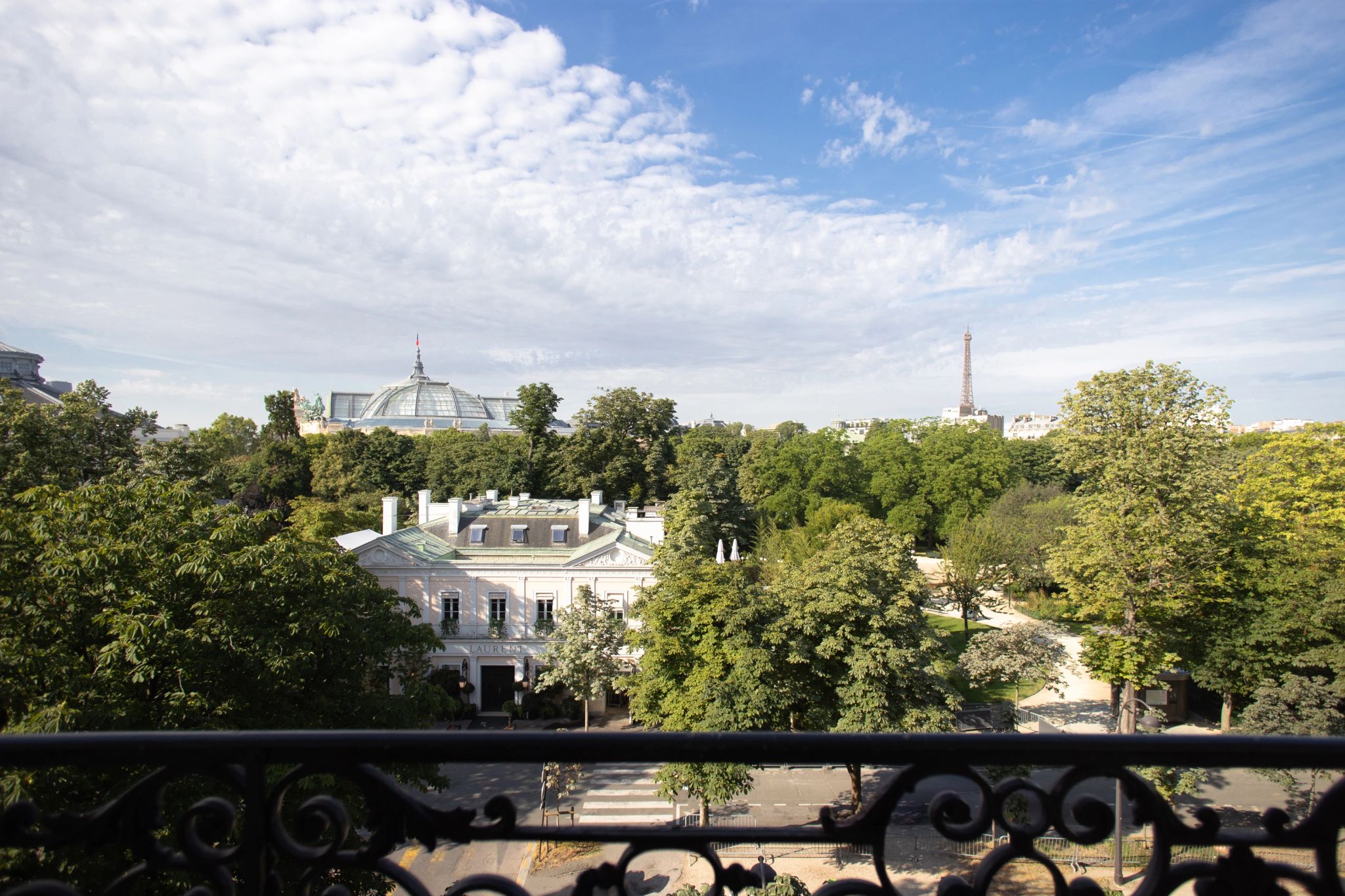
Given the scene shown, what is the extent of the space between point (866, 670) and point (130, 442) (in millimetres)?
28191

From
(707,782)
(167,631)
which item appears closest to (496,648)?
(707,782)

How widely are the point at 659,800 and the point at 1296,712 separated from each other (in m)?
14.5

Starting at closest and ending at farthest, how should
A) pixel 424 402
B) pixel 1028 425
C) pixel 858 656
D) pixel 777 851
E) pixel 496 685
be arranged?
1. pixel 777 851
2. pixel 858 656
3. pixel 496 685
4. pixel 424 402
5. pixel 1028 425

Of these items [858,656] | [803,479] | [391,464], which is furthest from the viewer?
[391,464]

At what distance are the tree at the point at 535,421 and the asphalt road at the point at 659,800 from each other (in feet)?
100

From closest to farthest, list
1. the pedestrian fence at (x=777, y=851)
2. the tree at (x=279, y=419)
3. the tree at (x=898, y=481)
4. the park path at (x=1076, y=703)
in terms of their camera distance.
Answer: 1. the pedestrian fence at (x=777, y=851)
2. the park path at (x=1076, y=703)
3. the tree at (x=898, y=481)
4. the tree at (x=279, y=419)

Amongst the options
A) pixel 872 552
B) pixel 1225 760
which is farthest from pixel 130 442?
pixel 1225 760

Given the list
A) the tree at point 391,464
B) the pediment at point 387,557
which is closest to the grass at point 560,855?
the pediment at point 387,557

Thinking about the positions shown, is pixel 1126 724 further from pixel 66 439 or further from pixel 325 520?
pixel 325 520

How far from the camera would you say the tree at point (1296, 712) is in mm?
15617

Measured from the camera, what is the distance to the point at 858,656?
16078 millimetres

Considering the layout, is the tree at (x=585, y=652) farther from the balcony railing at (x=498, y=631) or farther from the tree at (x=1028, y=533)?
the tree at (x=1028, y=533)

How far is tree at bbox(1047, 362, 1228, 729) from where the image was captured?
17344 millimetres

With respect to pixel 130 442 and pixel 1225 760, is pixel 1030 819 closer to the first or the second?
pixel 1225 760
